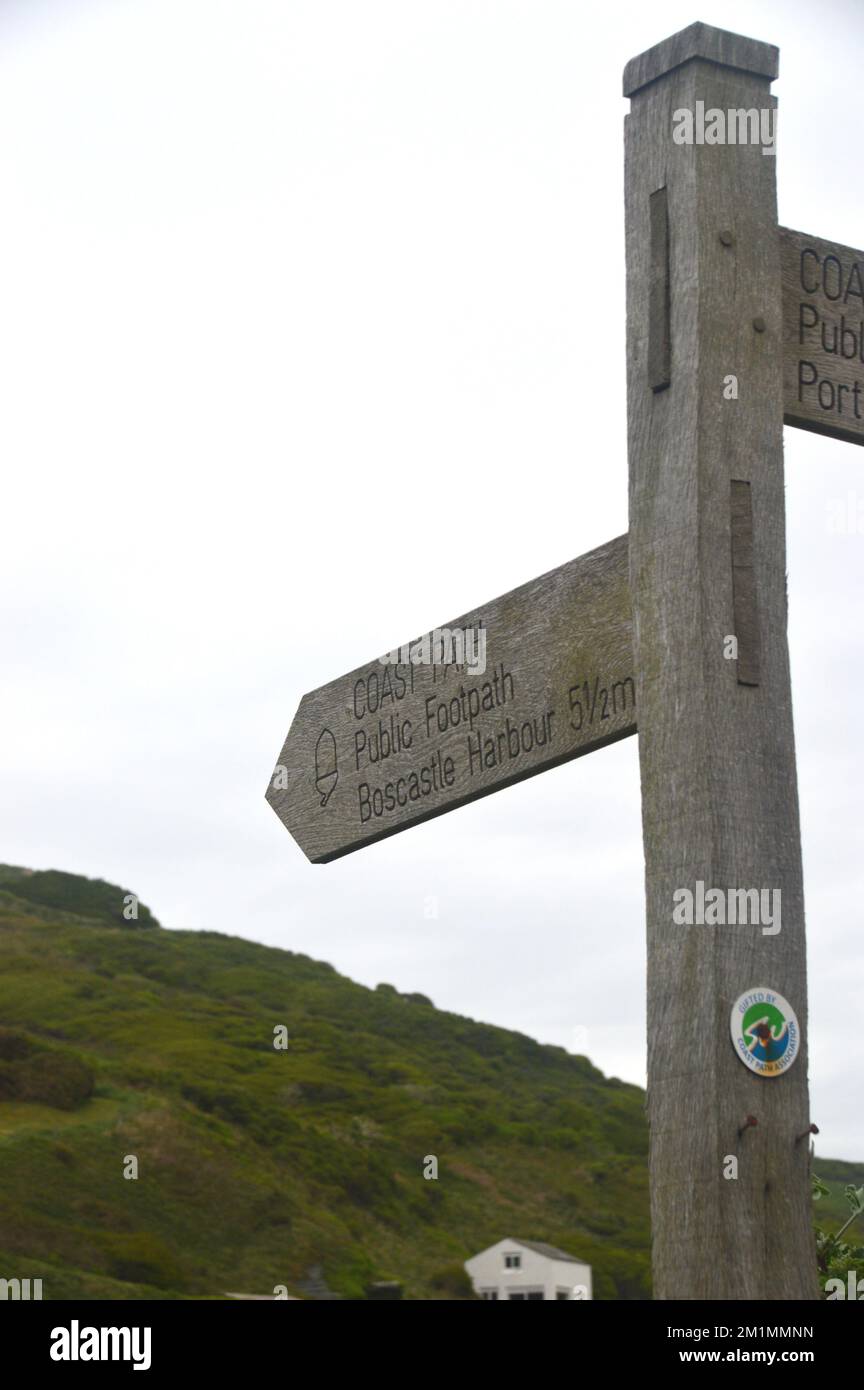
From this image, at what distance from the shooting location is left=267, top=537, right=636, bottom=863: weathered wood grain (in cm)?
265

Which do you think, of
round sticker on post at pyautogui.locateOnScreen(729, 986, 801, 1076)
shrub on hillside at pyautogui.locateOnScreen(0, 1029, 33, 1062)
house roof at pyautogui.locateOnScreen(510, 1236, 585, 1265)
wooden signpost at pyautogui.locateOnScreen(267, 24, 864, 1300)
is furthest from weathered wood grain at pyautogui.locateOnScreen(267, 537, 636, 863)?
shrub on hillside at pyautogui.locateOnScreen(0, 1029, 33, 1062)

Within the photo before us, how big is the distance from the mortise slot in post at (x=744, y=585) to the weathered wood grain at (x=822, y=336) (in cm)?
26

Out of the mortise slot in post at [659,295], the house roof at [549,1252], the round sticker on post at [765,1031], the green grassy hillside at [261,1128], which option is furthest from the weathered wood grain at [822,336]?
the house roof at [549,1252]

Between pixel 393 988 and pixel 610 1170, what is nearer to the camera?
pixel 610 1170

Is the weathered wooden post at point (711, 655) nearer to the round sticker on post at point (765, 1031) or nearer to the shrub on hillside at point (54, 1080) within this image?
the round sticker on post at point (765, 1031)

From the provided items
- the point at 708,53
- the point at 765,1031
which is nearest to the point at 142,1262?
the point at 765,1031

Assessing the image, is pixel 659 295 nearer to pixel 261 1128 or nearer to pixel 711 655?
pixel 711 655

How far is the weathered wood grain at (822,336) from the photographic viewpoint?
2.47m

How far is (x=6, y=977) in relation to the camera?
73.8m

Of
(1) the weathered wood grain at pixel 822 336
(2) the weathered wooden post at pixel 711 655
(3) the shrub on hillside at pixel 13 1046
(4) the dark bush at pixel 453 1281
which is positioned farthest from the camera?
(3) the shrub on hillside at pixel 13 1046

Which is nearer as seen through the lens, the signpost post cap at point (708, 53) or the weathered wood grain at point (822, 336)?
the signpost post cap at point (708, 53)
